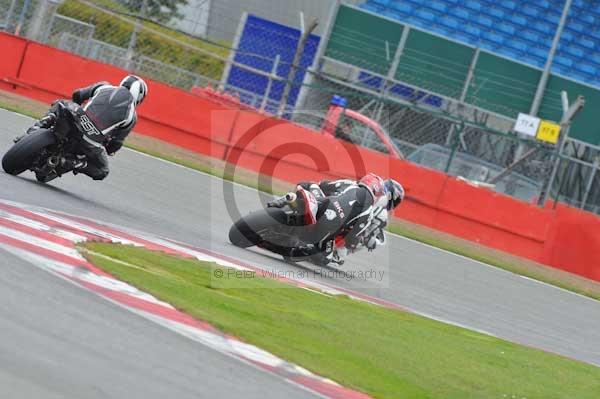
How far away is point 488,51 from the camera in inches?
1041

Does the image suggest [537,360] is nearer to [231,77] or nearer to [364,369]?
[364,369]

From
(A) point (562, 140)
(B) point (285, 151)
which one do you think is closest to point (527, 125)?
(A) point (562, 140)

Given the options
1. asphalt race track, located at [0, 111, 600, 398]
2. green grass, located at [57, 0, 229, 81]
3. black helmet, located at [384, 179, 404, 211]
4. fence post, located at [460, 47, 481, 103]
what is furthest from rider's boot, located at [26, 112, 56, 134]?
fence post, located at [460, 47, 481, 103]

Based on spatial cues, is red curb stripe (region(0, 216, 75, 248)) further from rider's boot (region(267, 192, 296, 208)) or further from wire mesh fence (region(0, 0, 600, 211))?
wire mesh fence (region(0, 0, 600, 211))

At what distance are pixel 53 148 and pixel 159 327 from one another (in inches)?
207

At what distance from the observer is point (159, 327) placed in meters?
6.88

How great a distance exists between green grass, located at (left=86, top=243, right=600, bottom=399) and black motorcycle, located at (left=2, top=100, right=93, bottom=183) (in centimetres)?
245

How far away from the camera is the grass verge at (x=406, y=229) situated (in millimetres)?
18828

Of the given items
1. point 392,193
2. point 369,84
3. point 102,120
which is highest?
point 369,84

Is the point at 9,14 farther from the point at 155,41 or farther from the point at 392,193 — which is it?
the point at 392,193

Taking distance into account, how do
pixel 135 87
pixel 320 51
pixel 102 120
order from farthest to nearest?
pixel 320 51
pixel 135 87
pixel 102 120

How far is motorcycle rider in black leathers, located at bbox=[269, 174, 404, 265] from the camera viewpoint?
39.3ft

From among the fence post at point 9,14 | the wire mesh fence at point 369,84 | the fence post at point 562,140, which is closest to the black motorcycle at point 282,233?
the wire mesh fence at point 369,84

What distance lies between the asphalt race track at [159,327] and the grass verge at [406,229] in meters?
0.82
